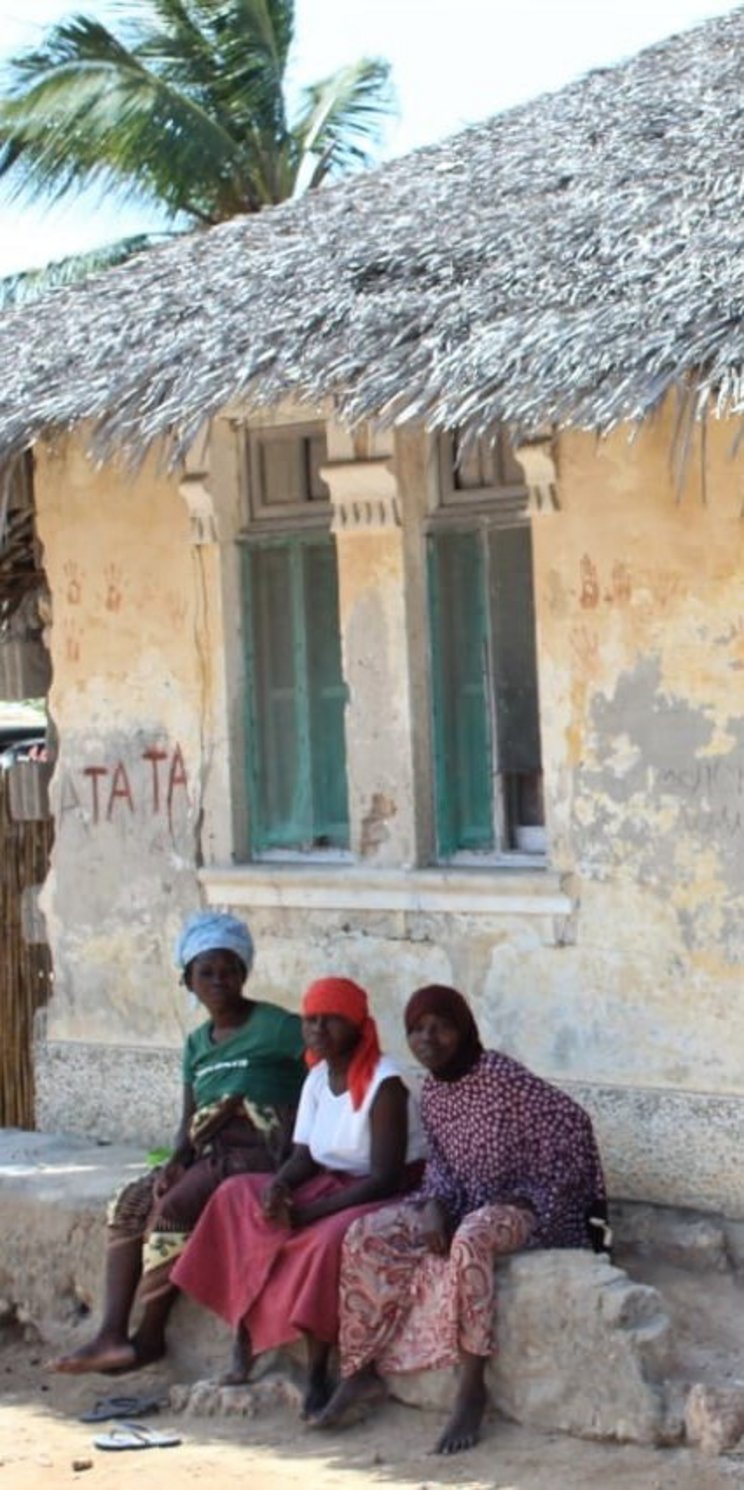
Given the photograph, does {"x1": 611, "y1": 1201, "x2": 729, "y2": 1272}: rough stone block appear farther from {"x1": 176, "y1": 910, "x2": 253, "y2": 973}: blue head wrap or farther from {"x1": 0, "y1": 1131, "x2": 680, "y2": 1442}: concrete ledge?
{"x1": 176, "y1": 910, "x2": 253, "y2": 973}: blue head wrap

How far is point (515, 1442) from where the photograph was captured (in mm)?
7367

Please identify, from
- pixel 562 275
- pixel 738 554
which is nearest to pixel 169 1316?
pixel 738 554

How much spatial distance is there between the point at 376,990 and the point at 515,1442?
203 centimetres

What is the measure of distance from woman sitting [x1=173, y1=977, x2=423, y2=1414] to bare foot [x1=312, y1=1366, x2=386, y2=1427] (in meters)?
0.10

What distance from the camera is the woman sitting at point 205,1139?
328 inches

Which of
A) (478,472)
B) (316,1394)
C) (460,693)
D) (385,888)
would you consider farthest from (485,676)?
(316,1394)

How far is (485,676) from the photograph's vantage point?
8992mm

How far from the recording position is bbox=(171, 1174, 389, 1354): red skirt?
776 centimetres

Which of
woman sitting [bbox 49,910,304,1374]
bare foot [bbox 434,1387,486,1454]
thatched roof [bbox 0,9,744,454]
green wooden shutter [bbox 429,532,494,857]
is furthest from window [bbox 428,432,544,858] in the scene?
bare foot [bbox 434,1387,486,1454]

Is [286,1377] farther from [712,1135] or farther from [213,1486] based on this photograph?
[712,1135]

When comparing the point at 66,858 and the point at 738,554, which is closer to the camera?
the point at 738,554

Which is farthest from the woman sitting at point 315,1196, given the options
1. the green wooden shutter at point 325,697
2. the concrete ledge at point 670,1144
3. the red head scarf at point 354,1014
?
the green wooden shutter at point 325,697

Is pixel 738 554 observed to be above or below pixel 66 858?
above

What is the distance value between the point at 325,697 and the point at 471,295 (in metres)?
1.68
